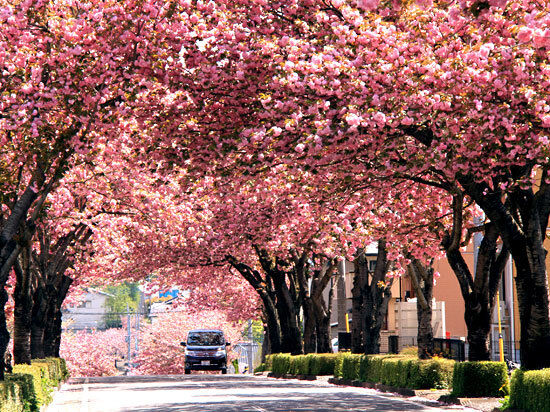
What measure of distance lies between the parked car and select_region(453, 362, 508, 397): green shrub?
2838cm

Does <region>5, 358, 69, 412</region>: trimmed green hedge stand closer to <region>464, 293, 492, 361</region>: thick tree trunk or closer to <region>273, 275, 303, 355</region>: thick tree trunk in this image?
<region>464, 293, 492, 361</region>: thick tree trunk

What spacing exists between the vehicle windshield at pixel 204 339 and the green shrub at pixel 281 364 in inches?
275

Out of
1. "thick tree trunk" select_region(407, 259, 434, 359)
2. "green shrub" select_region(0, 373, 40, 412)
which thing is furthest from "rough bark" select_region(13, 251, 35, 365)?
"thick tree trunk" select_region(407, 259, 434, 359)

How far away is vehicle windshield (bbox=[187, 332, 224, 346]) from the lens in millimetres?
46812

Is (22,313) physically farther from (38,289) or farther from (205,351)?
(205,351)

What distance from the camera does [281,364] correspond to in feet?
126

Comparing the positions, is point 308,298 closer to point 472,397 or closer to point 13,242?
point 472,397

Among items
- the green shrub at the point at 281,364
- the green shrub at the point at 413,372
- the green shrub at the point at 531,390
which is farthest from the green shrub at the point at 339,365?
the green shrub at the point at 531,390

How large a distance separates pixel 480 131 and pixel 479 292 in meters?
7.12

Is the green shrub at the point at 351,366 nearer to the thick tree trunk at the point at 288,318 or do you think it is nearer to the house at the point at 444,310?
the thick tree trunk at the point at 288,318

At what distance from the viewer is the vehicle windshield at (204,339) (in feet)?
154

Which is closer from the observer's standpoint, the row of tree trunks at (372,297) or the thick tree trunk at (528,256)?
the thick tree trunk at (528,256)

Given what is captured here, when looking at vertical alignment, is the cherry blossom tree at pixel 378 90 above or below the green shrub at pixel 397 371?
above

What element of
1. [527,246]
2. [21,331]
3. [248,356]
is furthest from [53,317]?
[248,356]
